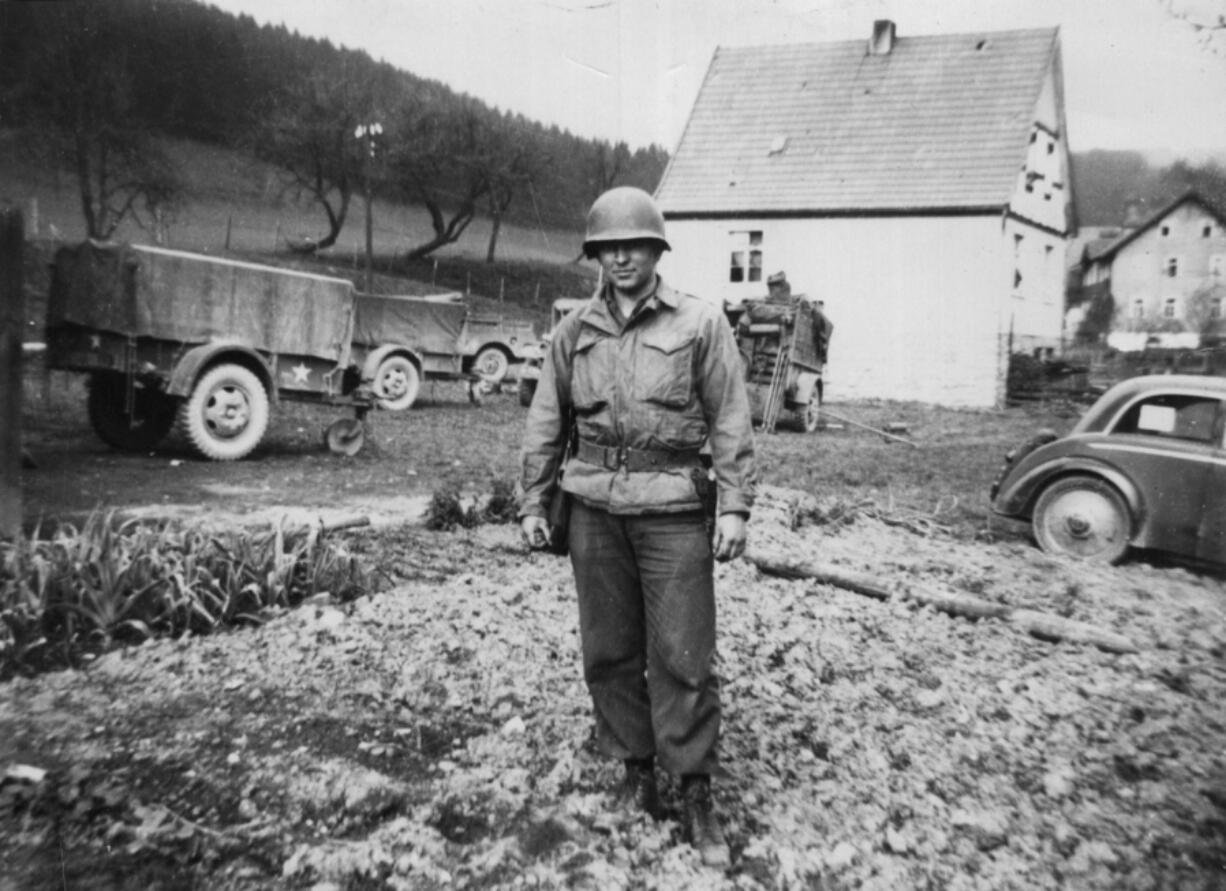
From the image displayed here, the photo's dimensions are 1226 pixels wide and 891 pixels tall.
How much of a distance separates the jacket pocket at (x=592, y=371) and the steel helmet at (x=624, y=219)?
0.93ft

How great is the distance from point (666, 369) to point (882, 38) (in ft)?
74.8

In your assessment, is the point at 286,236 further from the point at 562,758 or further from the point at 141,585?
the point at 562,758

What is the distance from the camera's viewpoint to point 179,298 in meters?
9.14

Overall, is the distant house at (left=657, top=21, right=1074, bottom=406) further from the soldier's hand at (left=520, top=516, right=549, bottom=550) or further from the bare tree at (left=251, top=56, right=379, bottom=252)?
the soldier's hand at (left=520, top=516, right=549, bottom=550)

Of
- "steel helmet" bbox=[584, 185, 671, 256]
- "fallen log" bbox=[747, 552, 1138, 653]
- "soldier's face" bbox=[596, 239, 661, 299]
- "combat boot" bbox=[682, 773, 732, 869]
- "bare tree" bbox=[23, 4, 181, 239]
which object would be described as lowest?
"combat boot" bbox=[682, 773, 732, 869]

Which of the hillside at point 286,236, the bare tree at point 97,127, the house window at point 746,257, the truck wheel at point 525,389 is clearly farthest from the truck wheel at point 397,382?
the house window at point 746,257

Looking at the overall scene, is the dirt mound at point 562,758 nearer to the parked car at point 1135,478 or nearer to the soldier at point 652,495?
the soldier at point 652,495

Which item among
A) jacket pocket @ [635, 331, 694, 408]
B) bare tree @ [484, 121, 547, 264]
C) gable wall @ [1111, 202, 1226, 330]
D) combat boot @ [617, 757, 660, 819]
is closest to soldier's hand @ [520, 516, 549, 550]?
jacket pocket @ [635, 331, 694, 408]

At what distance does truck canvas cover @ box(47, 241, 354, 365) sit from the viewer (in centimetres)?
885

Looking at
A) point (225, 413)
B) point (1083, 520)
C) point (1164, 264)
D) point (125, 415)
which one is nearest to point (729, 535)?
point (1083, 520)

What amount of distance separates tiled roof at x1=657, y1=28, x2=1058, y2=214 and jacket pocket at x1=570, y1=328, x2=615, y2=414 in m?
19.2

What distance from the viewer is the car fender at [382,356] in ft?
46.6

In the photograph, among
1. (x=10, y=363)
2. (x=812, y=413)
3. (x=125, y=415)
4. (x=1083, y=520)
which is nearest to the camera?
(x=10, y=363)

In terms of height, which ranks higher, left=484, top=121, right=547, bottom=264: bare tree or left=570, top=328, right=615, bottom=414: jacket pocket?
left=484, top=121, right=547, bottom=264: bare tree
